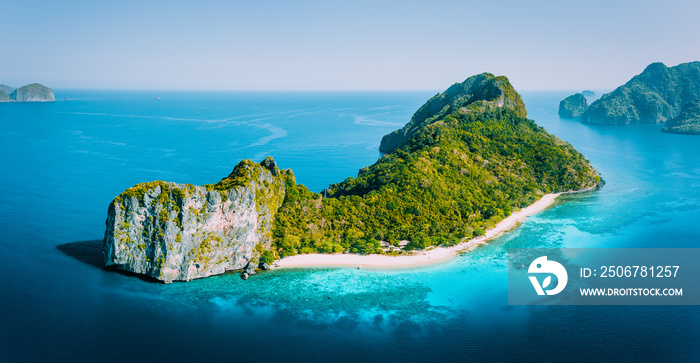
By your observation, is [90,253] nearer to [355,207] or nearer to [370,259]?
[355,207]

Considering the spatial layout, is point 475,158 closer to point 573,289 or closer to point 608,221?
point 608,221

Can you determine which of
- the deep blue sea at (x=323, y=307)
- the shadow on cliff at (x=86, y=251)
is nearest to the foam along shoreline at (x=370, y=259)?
the deep blue sea at (x=323, y=307)

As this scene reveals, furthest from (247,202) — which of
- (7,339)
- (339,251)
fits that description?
(7,339)

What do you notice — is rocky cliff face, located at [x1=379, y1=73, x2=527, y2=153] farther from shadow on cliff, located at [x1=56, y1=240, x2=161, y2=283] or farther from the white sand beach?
shadow on cliff, located at [x1=56, y1=240, x2=161, y2=283]

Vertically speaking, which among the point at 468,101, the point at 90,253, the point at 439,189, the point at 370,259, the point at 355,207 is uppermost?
the point at 468,101

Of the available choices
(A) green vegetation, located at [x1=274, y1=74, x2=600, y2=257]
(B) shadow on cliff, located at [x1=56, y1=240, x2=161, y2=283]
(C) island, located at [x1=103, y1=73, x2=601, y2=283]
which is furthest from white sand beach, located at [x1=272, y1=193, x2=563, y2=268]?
(B) shadow on cliff, located at [x1=56, y1=240, x2=161, y2=283]

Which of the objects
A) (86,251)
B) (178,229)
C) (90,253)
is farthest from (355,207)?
(86,251)
